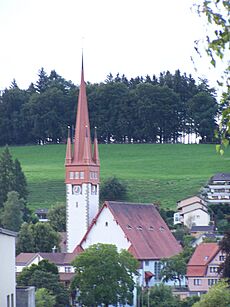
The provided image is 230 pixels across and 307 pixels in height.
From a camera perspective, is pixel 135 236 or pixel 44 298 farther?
pixel 135 236

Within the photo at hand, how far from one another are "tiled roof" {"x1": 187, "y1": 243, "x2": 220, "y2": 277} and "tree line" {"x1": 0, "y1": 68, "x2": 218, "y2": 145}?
260ft

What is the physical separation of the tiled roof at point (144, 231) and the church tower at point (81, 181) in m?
4.02

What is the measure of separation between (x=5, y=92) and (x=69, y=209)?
86.1 metres

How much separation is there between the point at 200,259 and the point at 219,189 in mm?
49645

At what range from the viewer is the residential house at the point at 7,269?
85.0 ft

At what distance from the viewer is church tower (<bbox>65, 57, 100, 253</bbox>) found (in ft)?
322

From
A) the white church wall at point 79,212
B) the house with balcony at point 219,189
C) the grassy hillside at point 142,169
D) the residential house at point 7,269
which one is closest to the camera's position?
the residential house at point 7,269

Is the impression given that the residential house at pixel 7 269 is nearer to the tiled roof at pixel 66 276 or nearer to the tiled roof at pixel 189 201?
the tiled roof at pixel 66 276

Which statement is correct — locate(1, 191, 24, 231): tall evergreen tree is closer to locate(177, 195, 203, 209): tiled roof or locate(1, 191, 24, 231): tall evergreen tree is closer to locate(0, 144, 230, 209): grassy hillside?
locate(0, 144, 230, 209): grassy hillside

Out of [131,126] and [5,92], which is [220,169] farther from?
[5,92]

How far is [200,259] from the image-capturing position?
8575cm

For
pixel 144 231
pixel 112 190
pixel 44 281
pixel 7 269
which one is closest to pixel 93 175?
pixel 144 231

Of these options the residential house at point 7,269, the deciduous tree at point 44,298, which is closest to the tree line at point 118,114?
the deciduous tree at point 44,298

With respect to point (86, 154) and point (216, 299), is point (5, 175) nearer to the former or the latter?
point (86, 154)
